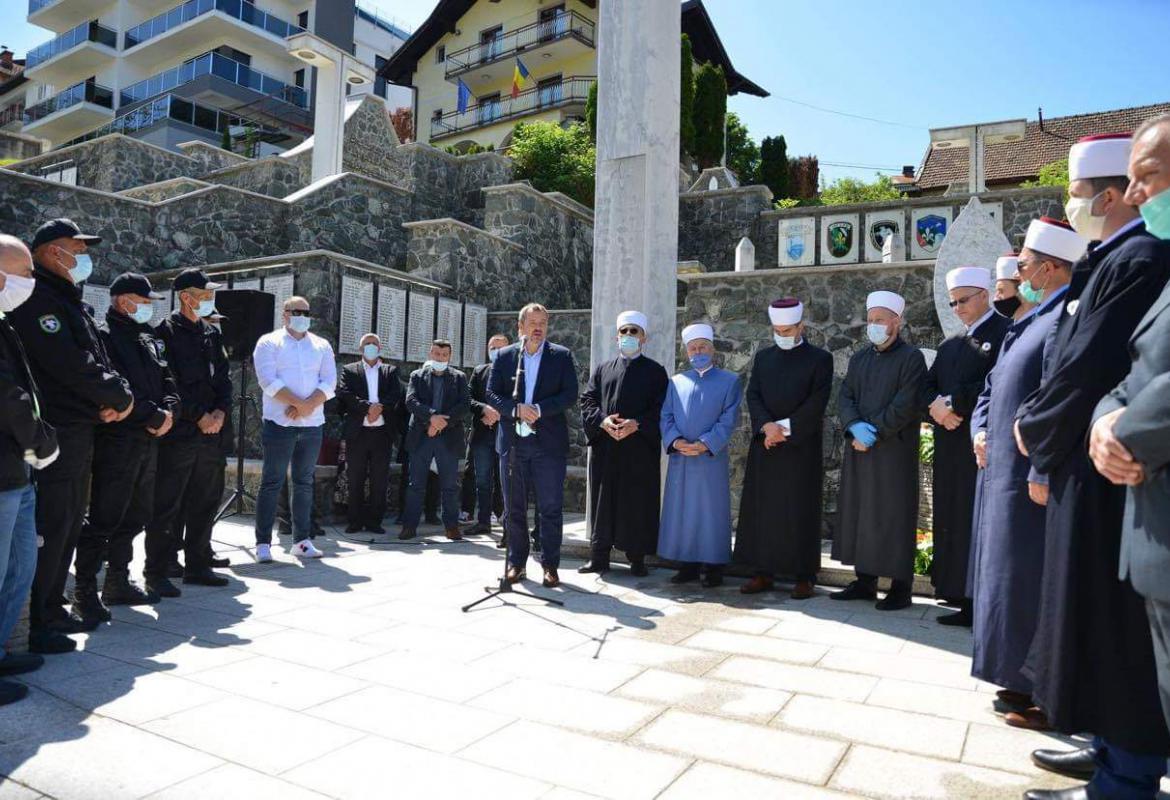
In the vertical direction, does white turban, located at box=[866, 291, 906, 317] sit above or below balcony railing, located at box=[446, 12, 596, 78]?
below

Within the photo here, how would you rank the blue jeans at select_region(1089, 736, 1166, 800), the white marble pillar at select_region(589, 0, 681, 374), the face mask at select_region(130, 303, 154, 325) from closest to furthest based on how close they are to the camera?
1. the blue jeans at select_region(1089, 736, 1166, 800)
2. the face mask at select_region(130, 303, 154, 325)
3. the white marble pillar at select_region(589, 0, 681, 374)

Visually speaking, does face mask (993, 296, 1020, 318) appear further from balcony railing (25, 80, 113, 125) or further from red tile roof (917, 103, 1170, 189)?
balcony railing (25, 80, 113, 125)

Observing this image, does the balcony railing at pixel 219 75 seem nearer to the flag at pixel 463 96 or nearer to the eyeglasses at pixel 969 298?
the flag at pixel 463 96

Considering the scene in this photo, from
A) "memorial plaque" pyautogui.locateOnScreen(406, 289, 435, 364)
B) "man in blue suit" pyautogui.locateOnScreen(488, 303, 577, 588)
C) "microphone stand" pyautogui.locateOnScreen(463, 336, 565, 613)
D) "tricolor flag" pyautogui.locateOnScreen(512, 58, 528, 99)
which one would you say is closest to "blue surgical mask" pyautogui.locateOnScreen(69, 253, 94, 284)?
"man in blue suit" pyautogui.locateOnScreen(488, 303, 577, 588)

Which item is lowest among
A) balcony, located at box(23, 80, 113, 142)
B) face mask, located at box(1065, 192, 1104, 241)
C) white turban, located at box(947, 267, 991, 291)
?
face mask, located at box(1065, 192, 1104, 241)

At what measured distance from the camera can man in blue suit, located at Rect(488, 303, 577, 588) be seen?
561 centimetres

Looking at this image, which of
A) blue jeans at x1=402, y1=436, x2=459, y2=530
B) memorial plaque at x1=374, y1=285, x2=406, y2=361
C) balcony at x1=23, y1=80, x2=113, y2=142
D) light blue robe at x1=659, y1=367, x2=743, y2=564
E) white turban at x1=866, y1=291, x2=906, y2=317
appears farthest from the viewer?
balcony at x1=23, y1=80, x2=113, y2=142

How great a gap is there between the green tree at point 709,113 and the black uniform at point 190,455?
23.2m

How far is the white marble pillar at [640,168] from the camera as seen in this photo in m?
6.75

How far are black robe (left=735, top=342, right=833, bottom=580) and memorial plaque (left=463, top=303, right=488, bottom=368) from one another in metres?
7.00

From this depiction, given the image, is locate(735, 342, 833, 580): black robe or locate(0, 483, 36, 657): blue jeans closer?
locate(0, 483, 36, 657): blue jeans

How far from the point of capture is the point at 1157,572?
196 cm

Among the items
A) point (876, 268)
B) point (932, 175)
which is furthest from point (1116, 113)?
point (876, 268)

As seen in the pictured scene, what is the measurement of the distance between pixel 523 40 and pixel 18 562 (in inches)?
A: 1360
